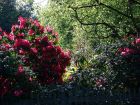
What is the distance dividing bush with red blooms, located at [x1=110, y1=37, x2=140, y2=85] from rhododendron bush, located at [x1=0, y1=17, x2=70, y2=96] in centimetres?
246

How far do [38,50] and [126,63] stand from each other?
3277 mm

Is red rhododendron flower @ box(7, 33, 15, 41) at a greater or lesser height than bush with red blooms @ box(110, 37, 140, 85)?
greater

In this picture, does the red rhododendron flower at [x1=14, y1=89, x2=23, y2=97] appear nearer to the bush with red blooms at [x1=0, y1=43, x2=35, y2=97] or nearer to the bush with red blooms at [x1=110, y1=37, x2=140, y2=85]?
the bush with red blooms at [x1=0, y1=43, x2=35, y2=97]

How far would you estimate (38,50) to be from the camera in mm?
12453

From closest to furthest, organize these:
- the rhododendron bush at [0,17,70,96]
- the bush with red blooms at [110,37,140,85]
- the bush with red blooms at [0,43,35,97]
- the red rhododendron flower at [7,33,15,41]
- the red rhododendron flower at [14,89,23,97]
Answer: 1. the red rhododendron flower at [14,89,23,97]
2. the bush with red blooms at [0,43,35,97]
3. the bush with red blooms at [110,37,140,85]
4. the rhododendron bush at [0,17,70,96]
5. the red rhododendron flower at [7,33,15,41]

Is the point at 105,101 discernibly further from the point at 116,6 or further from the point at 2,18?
the point at 2,18

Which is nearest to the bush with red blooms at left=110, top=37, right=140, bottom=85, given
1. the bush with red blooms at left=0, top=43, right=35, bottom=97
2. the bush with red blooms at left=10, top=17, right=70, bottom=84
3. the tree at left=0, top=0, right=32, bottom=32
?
the bush with red blooms at left=0, top=43, right=35, bottom=97

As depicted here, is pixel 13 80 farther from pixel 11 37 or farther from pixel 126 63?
pixel 11 37

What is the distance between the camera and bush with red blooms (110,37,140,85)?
10172mm

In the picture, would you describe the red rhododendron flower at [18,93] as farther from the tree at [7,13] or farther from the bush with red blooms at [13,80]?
the tree at [7,13]

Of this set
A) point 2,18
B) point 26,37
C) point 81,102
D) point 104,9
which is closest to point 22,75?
point 81,102

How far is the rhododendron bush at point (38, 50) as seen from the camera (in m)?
12.1

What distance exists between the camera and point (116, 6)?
57.3 feet

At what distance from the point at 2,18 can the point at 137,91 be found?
3556cm
